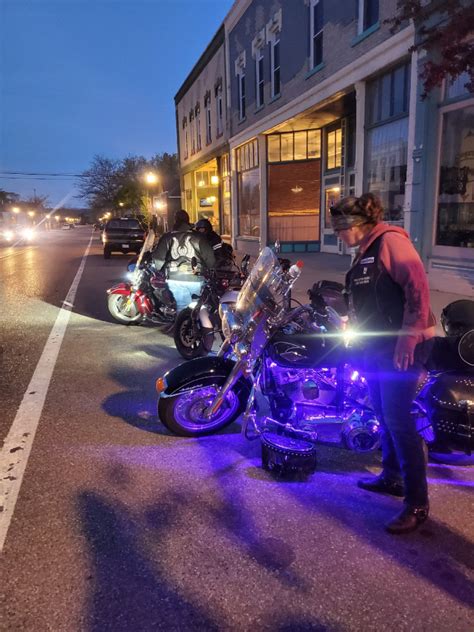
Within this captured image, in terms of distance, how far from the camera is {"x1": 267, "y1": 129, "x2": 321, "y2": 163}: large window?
59.9 feet

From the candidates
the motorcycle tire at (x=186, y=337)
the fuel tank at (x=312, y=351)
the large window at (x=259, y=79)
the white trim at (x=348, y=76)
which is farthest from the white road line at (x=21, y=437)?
the large window at (x=259, y=79)

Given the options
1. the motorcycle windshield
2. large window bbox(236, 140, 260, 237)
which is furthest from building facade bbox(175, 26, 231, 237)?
the motorcycle windshield

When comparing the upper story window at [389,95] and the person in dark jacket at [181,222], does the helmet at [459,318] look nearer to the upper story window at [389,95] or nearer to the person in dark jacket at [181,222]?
the person in dark jacket at [181,222]

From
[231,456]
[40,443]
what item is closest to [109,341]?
[40,443]

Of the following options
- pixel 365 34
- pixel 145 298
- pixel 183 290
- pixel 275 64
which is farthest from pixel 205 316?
pixel 275 64

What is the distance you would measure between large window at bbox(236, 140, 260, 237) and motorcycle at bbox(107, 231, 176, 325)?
1306cm

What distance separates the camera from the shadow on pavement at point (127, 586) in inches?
88.1

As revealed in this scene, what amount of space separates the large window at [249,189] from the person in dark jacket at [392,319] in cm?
1812

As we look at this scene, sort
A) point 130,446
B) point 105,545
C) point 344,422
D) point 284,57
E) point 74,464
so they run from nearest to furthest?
1. point 105,545
2. point 344,422
3. point 74,464
4. point 130,446
5. point 284,57

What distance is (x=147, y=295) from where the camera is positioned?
310 inches

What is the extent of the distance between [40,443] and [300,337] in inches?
93.5

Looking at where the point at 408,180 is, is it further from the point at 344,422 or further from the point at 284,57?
the point at 284,57

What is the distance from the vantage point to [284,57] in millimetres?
16266

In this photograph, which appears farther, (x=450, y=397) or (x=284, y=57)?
(x=284, y=57)
